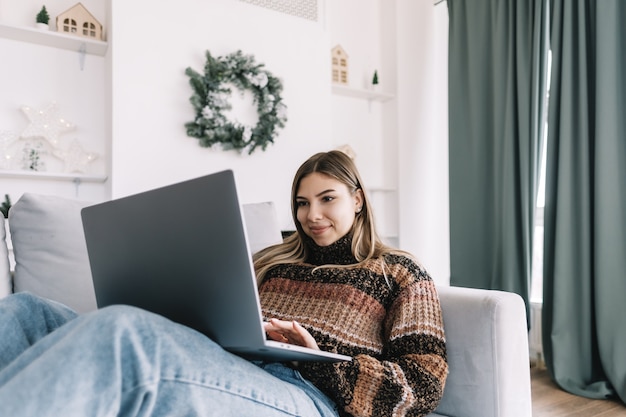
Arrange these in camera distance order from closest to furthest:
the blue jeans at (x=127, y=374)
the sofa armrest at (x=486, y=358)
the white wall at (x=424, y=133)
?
the blue jeans at (x=127, y=374) → the sofa armrest at (x=486, y=358) → the white wall at (x=424, y=133)

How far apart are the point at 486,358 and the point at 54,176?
2168 mm

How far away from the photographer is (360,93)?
136 inches

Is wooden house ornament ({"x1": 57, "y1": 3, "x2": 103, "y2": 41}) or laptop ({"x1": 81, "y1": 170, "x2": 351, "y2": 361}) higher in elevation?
wooden house ornament ({"x1": 57, "y1": 3, "x2": 103, "y2": 41})

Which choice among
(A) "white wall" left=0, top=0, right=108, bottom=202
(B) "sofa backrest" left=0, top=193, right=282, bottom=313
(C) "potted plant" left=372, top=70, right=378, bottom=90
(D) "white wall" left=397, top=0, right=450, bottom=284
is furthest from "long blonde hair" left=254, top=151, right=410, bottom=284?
(C) "potted plant" left=372, top=70, right=378, bottom=90

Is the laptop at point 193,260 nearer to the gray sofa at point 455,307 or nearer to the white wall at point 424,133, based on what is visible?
the gray sofa at point 455,307

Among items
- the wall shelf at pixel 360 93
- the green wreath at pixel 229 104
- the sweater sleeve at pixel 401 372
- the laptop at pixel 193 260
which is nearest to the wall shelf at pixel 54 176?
the green wreath at pixel 229 104

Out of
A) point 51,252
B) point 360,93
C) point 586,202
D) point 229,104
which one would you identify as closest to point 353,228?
point 51,252

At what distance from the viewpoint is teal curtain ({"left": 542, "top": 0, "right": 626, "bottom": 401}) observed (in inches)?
87.2

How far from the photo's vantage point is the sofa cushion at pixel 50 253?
137cm

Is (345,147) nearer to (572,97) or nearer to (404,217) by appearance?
(404,217)

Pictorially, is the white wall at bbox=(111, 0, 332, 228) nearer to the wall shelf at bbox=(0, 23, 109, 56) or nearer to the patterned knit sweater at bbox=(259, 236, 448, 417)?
the wall shelf at bbox=(0, 23, 109, 56)

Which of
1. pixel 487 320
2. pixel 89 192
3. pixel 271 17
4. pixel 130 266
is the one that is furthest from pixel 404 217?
pixel 130 266

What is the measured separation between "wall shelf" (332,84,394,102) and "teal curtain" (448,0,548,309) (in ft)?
1.83

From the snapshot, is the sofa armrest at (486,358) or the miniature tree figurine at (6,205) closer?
the sofa armrest at (486,358)
